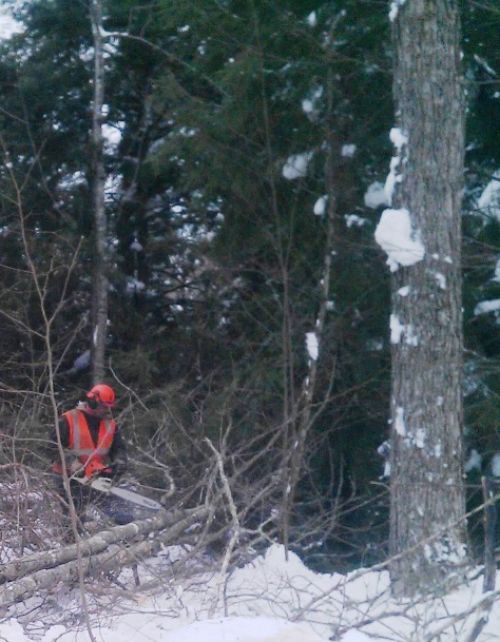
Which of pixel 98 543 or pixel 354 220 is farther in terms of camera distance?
pixel 354 220

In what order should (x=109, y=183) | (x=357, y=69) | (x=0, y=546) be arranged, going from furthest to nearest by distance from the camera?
(x=109, y=183), (x=357, y=69), (x=0, y=546)

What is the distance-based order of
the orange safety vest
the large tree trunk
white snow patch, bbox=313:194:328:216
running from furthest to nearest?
white snow patch, bbox=313:194:328:216
the orange safety vest
the large tree trunk

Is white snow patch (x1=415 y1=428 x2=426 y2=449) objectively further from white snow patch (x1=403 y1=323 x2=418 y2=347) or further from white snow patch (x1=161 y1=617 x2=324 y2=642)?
white snow patch (x1=161 y1=617 x2=324 y2=642)

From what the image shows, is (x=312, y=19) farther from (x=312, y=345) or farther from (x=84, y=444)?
(x=84, y=444)

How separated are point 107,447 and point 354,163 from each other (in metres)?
3.87

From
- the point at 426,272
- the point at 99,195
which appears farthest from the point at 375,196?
the point at 99,195

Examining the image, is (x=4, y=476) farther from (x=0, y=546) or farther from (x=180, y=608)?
(x=180, y=608)

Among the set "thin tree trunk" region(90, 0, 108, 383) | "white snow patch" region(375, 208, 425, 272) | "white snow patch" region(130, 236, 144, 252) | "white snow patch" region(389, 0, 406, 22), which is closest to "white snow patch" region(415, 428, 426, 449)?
"white snow patch" region(375, 208, 425, 272)

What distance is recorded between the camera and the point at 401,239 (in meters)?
6.88

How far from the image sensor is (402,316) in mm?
6938

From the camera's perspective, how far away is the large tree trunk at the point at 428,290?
675cm

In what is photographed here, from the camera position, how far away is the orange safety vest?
25.0 ft

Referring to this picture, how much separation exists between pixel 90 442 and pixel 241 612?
2668mm

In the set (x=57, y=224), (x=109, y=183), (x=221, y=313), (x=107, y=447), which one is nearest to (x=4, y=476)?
(x=107, y=447)
